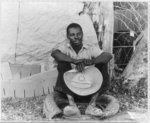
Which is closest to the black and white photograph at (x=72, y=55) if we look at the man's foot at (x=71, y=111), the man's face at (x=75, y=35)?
the man's face at (x=75, y=35)

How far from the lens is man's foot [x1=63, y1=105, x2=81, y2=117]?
2.94 metres

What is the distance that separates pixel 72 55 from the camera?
126 inches

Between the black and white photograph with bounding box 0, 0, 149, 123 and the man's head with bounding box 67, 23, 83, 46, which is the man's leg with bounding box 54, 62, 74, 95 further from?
the man's head with bounding box 67, 23, 83, 46

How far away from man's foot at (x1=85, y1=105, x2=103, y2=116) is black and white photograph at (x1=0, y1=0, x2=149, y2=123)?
96mm

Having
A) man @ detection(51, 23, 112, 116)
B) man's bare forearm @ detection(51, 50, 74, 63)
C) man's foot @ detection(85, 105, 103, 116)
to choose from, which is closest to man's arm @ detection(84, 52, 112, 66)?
man @ detection(51, 23, 112, 116)

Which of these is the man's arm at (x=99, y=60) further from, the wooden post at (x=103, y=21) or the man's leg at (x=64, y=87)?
the wooden post at (x=103, y=21)

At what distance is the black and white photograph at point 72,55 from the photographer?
316 centimetres

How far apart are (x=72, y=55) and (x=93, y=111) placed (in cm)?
65

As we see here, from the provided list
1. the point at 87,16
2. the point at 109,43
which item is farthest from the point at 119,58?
the point at 87,16

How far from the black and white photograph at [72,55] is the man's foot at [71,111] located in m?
0.15

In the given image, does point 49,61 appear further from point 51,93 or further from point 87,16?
point 87,16

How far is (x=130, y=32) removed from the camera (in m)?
3.69

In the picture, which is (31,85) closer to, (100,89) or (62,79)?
(62,79)

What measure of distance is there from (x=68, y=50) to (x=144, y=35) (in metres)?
1.05
